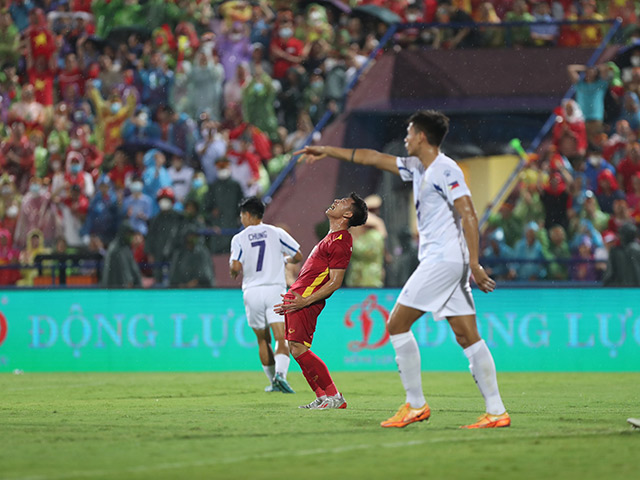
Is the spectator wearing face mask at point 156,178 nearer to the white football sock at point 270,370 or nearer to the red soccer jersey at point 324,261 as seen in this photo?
the white football sock at point 270,370

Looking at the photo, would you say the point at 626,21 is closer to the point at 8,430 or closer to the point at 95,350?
the point at 95,350

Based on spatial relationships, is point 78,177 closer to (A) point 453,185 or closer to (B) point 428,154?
(B) point 428,154


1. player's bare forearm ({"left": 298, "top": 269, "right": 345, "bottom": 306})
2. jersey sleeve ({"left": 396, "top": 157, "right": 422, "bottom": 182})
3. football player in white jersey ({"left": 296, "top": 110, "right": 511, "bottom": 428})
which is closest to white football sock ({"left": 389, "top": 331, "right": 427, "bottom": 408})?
football player in white jersey ({"left": 296, "top": 110, "right": 511, "bottom": 428})

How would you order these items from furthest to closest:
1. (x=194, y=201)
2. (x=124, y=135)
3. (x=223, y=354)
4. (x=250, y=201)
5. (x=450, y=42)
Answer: (x=124, y=135) → (x=450, y=42) → (x=194, y=201) → (x=223, y=354) → (x=250, y=201)

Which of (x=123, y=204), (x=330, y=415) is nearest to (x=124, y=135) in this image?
(x=123, y=204)

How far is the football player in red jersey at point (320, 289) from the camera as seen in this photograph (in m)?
9.09

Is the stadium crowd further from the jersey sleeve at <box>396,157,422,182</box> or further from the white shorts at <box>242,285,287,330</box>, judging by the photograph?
the jersey sleeve at <box>396,157,422,182</box>

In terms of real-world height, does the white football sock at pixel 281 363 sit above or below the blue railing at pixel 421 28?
below

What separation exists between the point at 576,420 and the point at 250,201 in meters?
4.17

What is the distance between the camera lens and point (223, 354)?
1564cm

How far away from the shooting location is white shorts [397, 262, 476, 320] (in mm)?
7270

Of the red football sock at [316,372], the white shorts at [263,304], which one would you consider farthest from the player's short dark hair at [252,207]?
the red football sock at [316,372]

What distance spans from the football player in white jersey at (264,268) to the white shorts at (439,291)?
3838mm

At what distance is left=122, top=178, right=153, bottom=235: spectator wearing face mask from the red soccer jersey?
9.44m
